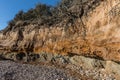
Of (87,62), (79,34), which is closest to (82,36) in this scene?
(79,34)

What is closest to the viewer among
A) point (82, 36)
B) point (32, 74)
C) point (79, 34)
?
point (32, 74)

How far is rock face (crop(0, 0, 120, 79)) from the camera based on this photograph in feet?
38.0

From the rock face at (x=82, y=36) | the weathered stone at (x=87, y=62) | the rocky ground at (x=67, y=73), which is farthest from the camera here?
the weathered stone at (x=87, y=62)

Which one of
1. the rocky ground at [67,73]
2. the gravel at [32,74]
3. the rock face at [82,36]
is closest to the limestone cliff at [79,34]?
the rock face at [82,36]

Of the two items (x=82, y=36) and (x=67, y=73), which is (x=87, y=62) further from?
(x=82, y=36)

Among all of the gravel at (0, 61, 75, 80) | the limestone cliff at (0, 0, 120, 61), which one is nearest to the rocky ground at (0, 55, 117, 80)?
the gravel at (0, 61, 75, 80)

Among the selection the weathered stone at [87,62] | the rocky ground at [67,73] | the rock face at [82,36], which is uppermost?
the rock face at [82,36]

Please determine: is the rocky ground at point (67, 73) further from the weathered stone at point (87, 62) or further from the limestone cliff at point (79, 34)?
the limestone cliff at point (79, 34)

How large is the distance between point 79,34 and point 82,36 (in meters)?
0.44

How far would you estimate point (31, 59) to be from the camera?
20.3m

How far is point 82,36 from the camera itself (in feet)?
46.9

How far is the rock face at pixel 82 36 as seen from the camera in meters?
11.6

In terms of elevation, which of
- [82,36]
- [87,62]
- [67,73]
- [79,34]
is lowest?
[67,73]

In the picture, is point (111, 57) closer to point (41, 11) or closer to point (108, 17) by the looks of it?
point (108, 17)
